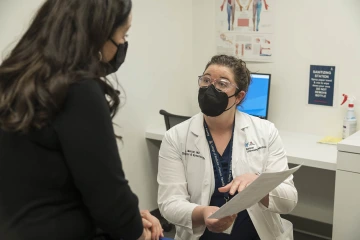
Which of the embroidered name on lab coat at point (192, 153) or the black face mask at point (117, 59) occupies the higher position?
the black face mask at point (117, 59)

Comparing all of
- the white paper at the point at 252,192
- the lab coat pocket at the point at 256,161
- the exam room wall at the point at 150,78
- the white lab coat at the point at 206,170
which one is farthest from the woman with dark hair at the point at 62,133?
the exam room wall at the point at 150,78

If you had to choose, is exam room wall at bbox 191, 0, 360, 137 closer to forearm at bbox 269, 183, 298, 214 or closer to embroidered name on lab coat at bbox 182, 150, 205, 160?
forearm at bbox 269, 183, 298, 214

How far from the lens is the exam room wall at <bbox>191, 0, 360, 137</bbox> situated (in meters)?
2.78

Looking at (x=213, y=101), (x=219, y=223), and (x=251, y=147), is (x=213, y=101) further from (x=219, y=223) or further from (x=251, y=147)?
(x=219, y=223)

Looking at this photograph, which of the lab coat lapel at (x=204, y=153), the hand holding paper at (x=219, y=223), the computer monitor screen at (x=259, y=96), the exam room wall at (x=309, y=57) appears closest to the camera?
the hand holding paper at (x=219, y=223)

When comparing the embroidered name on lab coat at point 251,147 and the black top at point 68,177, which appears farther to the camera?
the embroidered name on lab coat at point 251,147

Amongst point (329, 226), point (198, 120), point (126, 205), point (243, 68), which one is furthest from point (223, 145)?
point (329, 226)

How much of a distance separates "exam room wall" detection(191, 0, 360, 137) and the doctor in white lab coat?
42.0 inches

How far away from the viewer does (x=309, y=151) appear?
260 cm

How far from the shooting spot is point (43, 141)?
40.5 inches

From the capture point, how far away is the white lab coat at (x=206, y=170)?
6.02 feet

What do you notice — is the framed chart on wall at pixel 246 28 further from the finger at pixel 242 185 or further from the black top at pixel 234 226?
the finger at pixel 242 185

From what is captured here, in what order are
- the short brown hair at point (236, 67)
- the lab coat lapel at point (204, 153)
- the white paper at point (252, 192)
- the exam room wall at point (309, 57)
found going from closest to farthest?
the white paper at point (252, 192) → the lab coat lapel at point (204, 153) → the short brown hair at point (236, 67) → the exam room wall at point (309, 57)

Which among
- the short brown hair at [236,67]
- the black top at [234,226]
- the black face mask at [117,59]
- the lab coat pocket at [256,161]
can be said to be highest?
the black face mask at [117,59]
